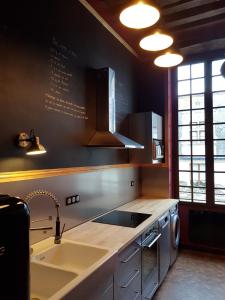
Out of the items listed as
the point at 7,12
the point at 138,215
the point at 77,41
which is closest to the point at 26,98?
the point at 7,12

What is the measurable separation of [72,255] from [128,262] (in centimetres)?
46

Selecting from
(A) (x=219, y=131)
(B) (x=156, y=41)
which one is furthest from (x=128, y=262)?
(A) (x=219, y=131)

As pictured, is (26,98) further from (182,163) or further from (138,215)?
(182,163)

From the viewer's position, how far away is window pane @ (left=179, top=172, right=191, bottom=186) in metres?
3.94

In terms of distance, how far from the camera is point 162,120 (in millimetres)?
3795

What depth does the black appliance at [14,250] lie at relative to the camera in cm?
85

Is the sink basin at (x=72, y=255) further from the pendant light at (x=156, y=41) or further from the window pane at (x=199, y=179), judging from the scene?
the window pane at (x=199, y=179)

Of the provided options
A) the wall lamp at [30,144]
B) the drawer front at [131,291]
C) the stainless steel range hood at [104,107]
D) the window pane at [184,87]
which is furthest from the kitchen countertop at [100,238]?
the window pane at [184,87]

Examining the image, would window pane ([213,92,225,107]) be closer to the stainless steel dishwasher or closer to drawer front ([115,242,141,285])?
the stainless steel dishwasher

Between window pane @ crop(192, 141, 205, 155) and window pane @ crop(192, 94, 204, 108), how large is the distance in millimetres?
606

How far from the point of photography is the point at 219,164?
12.3ft

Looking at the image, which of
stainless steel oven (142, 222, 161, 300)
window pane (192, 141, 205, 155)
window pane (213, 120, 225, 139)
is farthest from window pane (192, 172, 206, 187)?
stainless steel oven (142, 222, 161, 300)

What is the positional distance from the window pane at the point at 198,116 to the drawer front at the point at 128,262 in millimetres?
2519

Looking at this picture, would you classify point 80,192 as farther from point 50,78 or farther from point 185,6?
point 185,6
